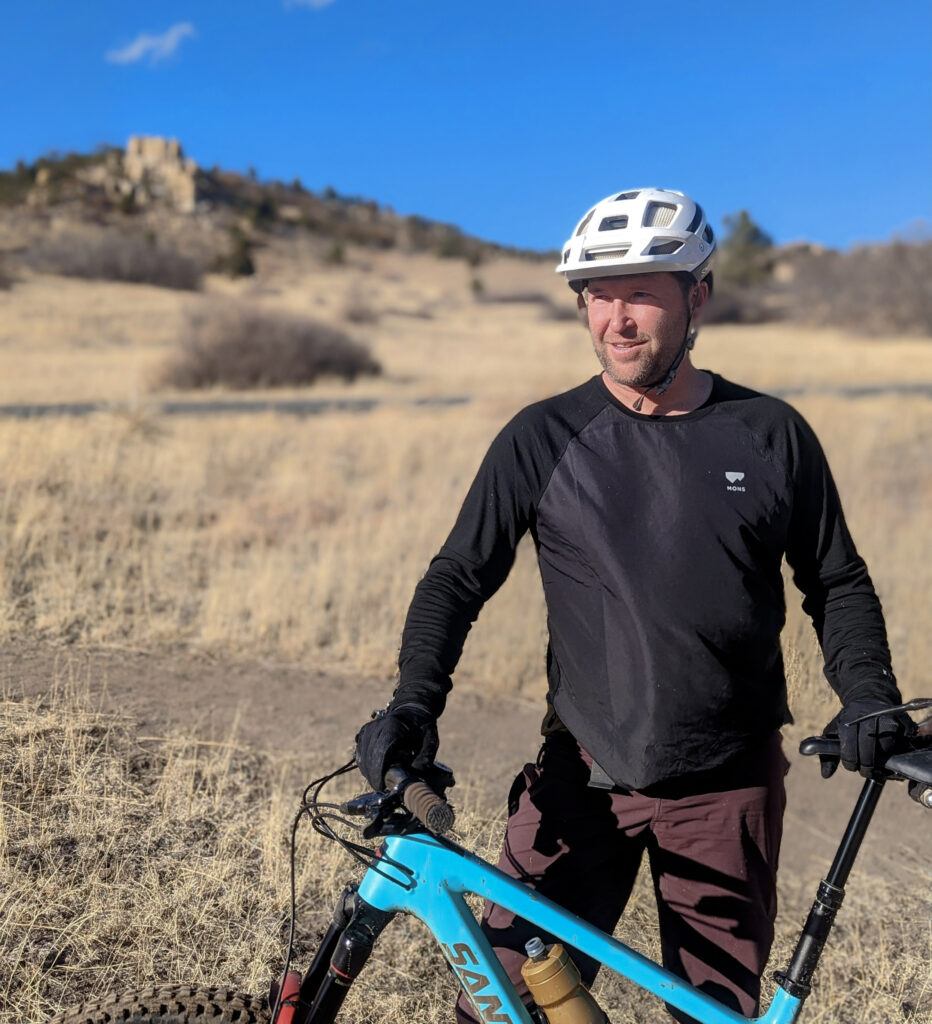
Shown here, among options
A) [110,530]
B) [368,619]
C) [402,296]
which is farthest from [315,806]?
[402,296]

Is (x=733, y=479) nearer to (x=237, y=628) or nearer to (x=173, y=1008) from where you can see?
(x=173, y=1008)

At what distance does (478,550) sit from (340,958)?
0.92 metres

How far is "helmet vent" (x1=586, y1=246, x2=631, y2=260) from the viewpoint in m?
2.31

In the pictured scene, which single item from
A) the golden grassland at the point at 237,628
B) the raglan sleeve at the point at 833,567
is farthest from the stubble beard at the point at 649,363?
the golden grassland at the point at 237,628

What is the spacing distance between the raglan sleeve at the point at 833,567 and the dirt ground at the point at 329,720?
7.11ft

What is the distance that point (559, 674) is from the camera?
8.05 feet

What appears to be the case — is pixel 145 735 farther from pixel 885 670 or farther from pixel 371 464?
pixel 371 464

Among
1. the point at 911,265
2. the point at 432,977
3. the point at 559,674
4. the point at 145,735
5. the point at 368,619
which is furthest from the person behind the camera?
the point at 911,265

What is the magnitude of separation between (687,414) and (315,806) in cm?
122

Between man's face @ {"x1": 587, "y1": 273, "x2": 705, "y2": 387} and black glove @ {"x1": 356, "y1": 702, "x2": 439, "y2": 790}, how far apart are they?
92cm

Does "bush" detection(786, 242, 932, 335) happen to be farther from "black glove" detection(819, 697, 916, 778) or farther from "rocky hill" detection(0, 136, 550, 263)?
"black glove" detection(819, 697, 916, 778)

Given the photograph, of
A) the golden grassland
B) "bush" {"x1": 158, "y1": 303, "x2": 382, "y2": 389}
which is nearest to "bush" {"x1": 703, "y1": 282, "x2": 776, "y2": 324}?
"bush" {"x1": 158, "y1": 303, "x2": 382, "y2": 389}

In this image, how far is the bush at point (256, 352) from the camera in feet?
72.6

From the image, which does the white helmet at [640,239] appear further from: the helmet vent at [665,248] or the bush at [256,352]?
the bush at [256,352]
